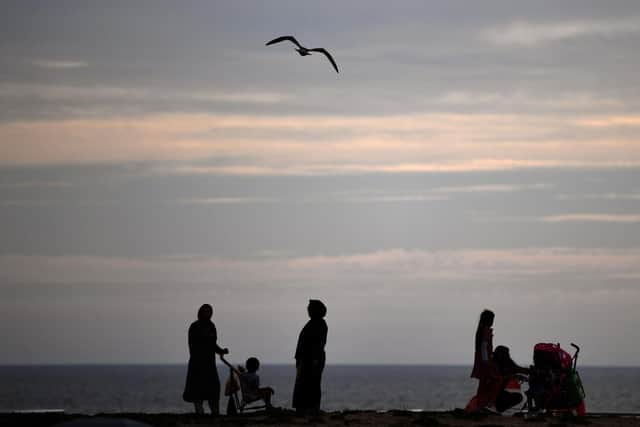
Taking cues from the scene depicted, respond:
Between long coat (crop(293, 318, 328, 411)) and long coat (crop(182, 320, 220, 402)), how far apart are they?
152 centimetres

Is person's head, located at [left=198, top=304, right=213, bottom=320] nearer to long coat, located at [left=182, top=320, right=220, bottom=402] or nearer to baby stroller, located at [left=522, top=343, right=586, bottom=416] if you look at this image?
long coat, located at [left=182, top=320, right=220, bottom=402]

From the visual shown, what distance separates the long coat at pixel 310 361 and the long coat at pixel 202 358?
1.52 metres

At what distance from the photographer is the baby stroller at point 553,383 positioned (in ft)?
79.3

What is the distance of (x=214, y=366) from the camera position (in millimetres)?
25375

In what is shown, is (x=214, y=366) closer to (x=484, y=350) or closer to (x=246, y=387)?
(x=246, y=387)

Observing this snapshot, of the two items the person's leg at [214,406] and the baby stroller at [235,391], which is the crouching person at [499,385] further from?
the person's leg at [214,406]

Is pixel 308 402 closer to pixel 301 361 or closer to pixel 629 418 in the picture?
pixel 301 361

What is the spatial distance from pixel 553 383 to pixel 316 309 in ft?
14.3

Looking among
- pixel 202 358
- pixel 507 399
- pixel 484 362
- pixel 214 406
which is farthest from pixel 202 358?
pixel 507 399

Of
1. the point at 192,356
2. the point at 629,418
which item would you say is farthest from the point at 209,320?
the point at 629,418

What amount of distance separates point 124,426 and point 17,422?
506 centimetres

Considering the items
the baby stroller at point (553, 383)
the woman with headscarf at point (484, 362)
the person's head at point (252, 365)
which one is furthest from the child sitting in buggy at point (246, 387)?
the baby stroller at point (553, 383)

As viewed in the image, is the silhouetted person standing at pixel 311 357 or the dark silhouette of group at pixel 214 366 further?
the dark silhouette of group at pixel 214 366

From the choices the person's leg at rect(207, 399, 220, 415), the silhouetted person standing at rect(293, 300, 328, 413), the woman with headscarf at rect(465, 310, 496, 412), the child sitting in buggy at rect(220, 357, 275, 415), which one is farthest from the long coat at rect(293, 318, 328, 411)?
the woman with headscarf at rect(465, 310, 496, 412)
